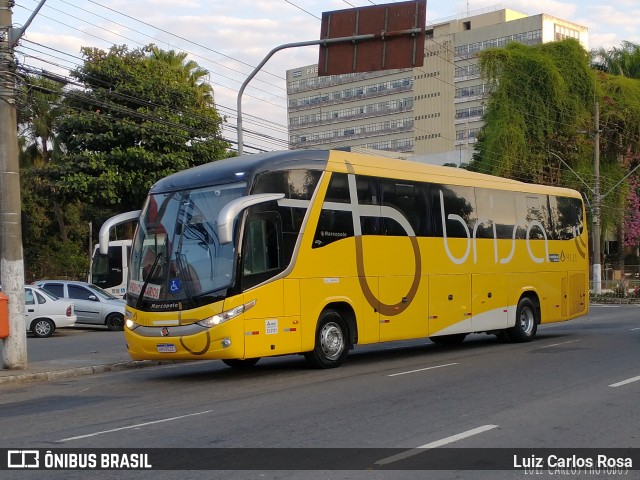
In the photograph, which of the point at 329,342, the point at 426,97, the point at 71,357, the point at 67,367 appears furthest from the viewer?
the point at 426,97

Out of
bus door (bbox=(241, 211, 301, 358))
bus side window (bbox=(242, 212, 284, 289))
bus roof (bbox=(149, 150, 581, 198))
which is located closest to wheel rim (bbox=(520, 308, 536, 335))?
→ bus roof (bbox=(149, 150, 581, 198))

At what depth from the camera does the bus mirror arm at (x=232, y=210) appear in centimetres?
1239

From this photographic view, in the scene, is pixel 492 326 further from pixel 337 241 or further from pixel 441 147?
pixel 441 147

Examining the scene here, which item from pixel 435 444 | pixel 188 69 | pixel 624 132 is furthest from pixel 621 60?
pixel 435 444

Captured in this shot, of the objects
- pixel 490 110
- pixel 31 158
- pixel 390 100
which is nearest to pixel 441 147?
pixel 390 100

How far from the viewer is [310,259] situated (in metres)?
15.0

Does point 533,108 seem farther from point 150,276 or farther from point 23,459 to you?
point 23,459

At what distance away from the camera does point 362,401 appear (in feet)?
36.9

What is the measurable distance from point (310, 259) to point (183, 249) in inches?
88.0

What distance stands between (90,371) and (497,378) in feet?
25.9

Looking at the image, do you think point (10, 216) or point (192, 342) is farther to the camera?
point (10, 216)

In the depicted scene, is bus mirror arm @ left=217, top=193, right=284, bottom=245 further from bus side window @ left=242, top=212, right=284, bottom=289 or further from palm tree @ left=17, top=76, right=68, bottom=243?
palm tree @ left=17, top=76, right=68, bottom=243

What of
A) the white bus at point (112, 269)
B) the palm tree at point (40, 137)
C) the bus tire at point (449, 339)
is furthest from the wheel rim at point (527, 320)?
the palm tree at point (40, 137)

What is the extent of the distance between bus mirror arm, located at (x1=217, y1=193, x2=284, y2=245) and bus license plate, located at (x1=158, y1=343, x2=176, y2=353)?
2190 millimetres
